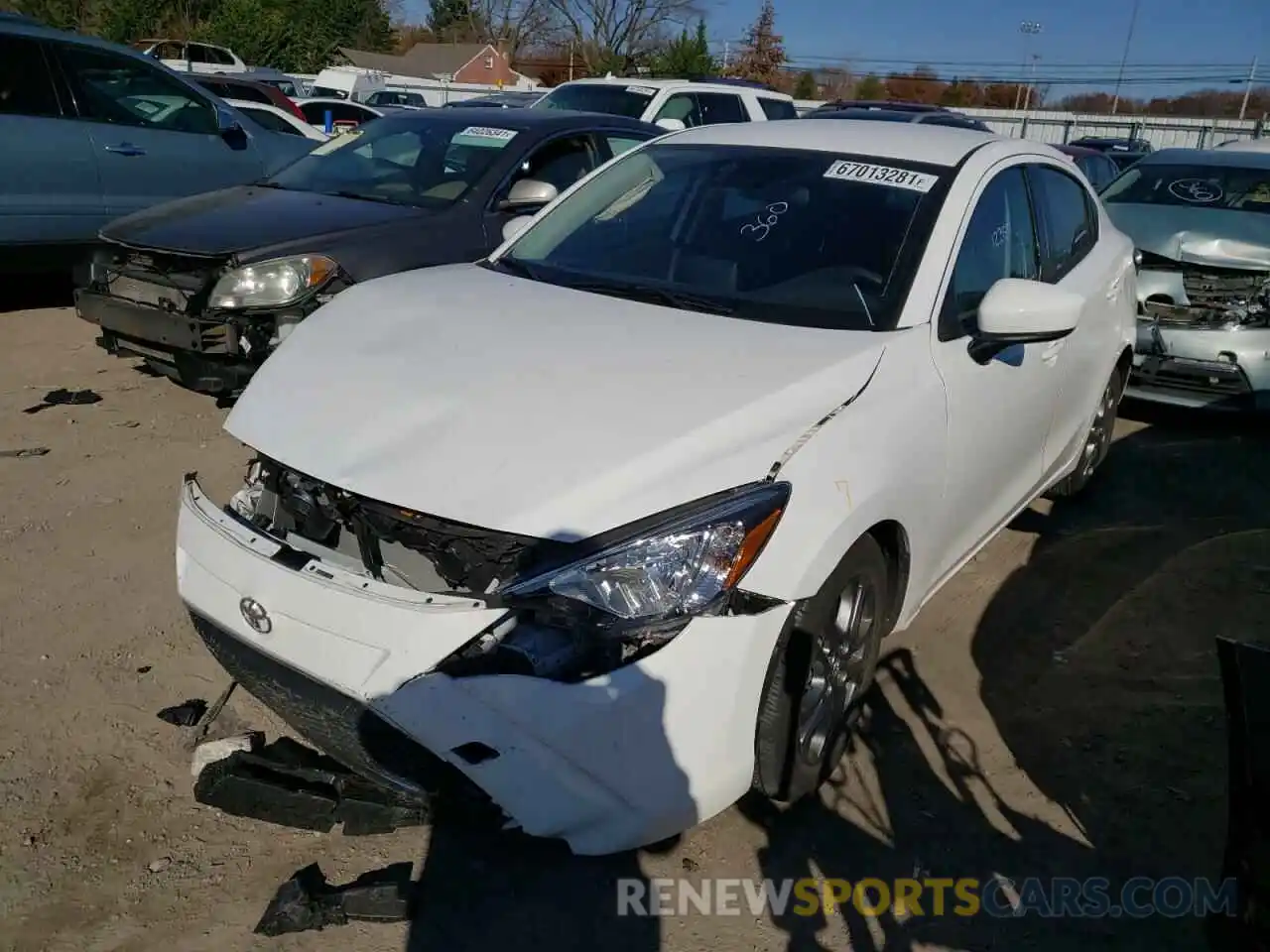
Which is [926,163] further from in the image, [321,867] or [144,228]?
[144,228]

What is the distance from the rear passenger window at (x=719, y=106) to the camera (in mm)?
11453

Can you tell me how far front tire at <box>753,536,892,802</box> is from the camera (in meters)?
2.46

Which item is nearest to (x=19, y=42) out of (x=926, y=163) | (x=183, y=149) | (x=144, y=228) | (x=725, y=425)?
(x=183, y=149)

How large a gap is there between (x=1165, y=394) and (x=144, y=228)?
593cm

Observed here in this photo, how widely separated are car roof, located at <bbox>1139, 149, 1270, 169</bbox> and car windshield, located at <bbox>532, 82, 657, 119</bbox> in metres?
5.18

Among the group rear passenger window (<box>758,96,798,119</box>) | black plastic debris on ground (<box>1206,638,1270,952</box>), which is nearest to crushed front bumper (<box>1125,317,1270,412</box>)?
black plastic debris on ground (<box>1206,638,1270,952</box>)

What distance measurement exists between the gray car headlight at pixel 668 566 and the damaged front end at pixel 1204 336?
5125mm

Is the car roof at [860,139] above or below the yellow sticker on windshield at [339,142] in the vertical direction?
above

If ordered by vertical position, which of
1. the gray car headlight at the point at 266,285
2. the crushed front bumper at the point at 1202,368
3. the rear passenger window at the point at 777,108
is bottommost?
the crushed front bumper at the point at 1202,368

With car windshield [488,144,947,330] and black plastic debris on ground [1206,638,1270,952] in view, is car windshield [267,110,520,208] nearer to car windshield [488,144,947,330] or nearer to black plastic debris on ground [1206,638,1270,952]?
car windshield [488,144,947,330]

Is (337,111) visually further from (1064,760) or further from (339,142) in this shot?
(1064,760)

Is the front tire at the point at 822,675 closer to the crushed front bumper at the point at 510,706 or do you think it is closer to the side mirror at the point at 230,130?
the crushed front bumper at the point at 510,706

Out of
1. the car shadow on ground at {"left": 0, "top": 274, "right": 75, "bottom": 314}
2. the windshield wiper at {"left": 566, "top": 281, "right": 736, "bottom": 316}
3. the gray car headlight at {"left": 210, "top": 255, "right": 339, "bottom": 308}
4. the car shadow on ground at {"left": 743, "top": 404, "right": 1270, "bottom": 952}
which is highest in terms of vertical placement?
the windshield wiper at {"left": 566, "top": 281, "right": 736, "bottom": 316}

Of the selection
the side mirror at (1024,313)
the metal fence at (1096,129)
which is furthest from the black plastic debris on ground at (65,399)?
the metal fence at (1096,129)
